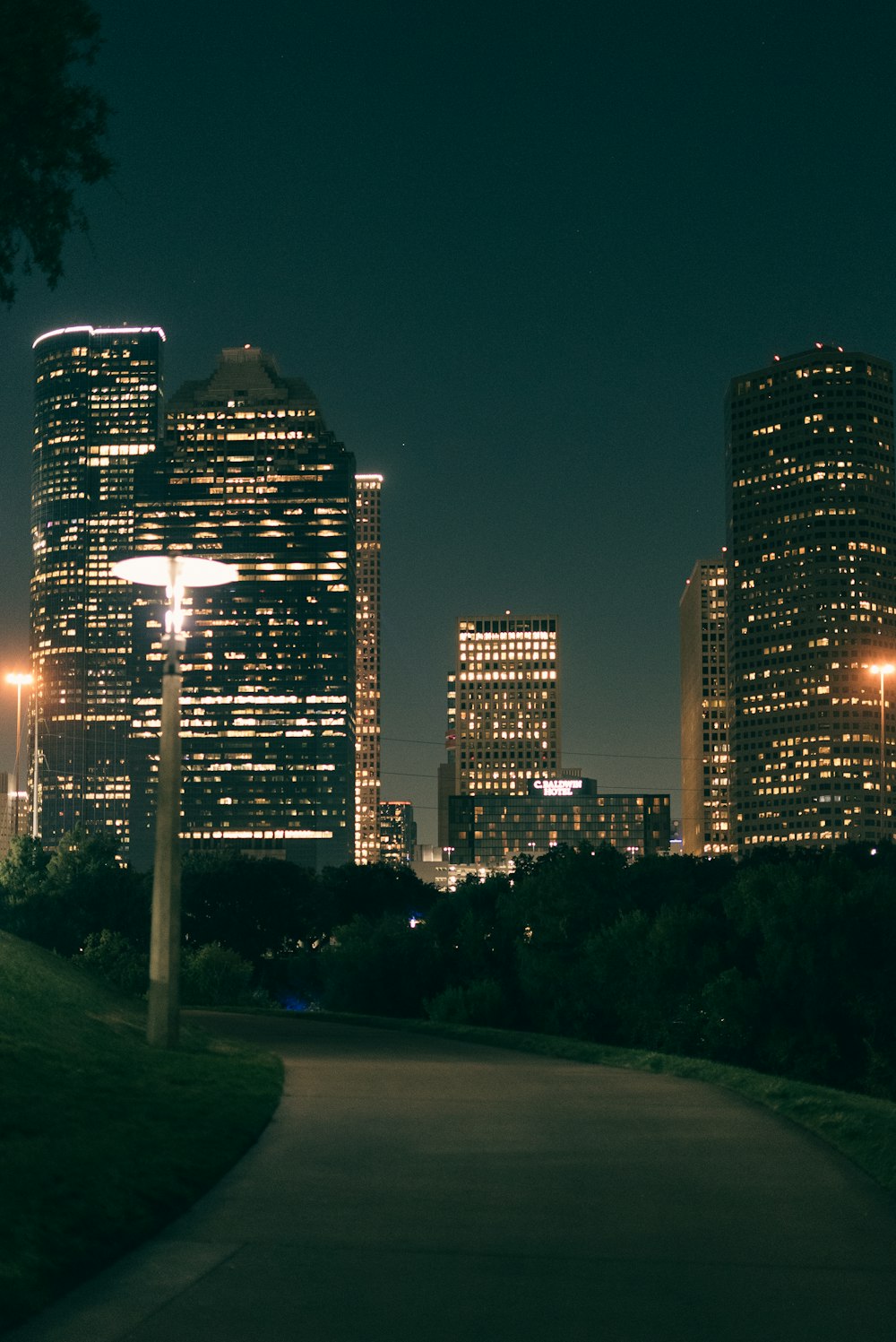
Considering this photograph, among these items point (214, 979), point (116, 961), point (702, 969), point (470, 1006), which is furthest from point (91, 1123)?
point (116, 961)

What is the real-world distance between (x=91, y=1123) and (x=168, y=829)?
6.69 metres

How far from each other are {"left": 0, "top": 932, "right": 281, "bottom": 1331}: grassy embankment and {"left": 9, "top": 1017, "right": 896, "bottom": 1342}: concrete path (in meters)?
0.27

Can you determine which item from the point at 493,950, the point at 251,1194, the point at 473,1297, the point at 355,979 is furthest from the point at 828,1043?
the point at 473,1297

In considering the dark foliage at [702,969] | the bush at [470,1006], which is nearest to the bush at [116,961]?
the dark foliage at [702,969]

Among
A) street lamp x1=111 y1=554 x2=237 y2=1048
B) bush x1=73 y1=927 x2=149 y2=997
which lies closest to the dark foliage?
bush x1=73 y1=927 x2=149 y2=997

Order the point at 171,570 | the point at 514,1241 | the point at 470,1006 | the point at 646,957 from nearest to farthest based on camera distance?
the point at 514,1241
the point at 171,570
the point at 646,957
the point at 470,1006

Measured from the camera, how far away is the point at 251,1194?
408 inches

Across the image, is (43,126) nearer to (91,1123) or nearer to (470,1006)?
(91,1123)

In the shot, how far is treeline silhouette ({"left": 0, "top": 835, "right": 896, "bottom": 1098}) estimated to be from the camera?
106ft

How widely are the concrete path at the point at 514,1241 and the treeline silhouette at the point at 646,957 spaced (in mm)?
17765

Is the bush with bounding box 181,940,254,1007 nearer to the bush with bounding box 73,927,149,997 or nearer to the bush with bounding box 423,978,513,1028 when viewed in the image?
the bush with bounding box 73,927,149,997

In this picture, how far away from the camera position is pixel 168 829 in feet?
61.5

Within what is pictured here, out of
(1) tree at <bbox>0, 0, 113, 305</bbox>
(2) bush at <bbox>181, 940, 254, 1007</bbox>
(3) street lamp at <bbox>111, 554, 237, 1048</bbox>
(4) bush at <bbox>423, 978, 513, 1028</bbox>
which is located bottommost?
(2) bush at <bbox>181, 940, 254, 1007</bbox>

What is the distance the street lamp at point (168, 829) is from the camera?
18.8 metres
